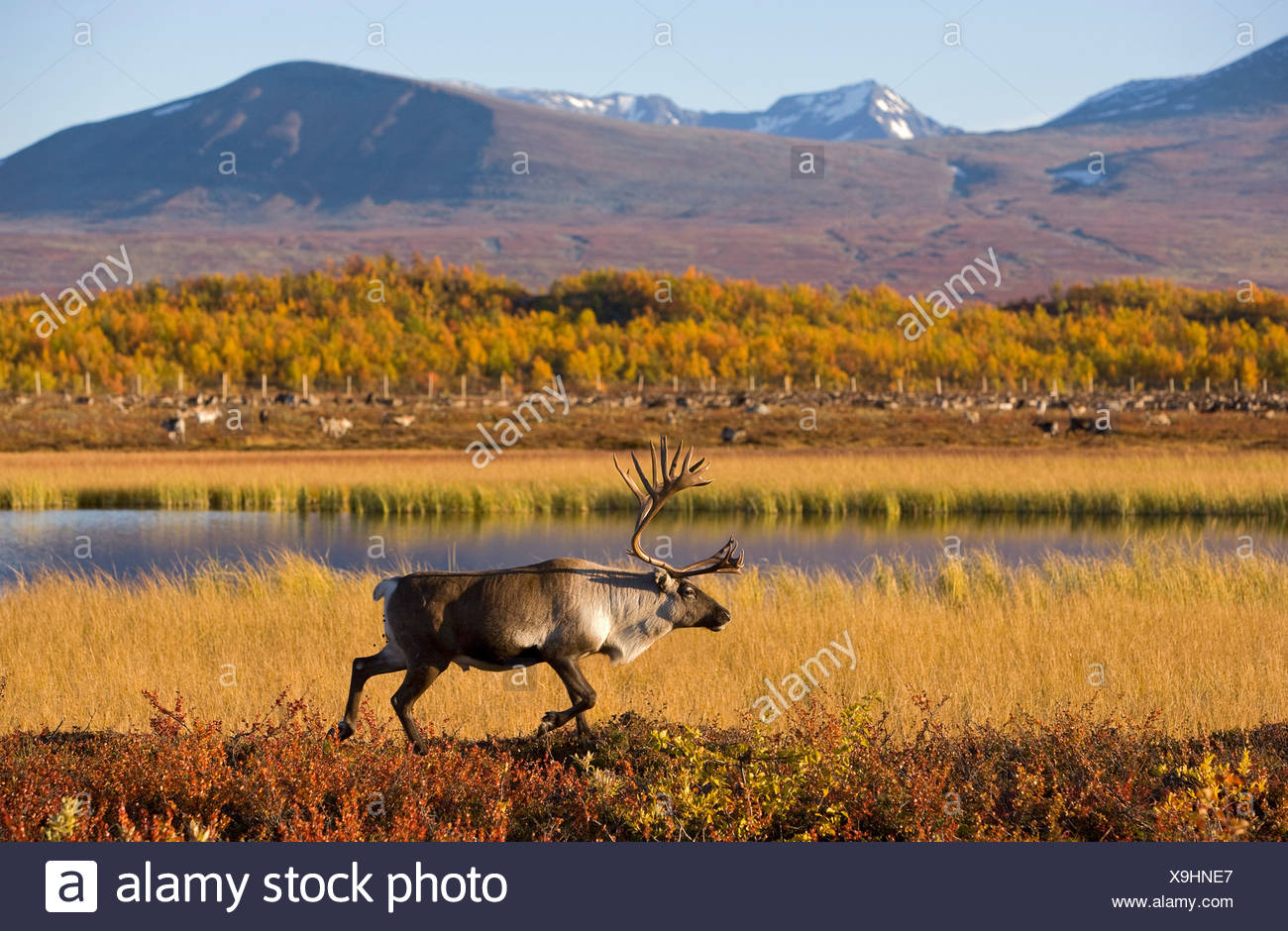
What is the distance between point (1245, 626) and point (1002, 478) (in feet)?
59.7

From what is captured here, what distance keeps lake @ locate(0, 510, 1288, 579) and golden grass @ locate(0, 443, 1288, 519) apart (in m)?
1.12

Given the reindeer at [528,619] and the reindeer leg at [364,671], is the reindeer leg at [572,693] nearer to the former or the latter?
the reindeer at [528,619]

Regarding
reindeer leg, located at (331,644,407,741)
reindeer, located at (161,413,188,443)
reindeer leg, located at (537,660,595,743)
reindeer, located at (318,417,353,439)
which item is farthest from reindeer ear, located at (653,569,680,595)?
reindeer, located at (318,417,353,439)

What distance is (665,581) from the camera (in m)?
7.75

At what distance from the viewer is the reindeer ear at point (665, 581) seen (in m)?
7.73

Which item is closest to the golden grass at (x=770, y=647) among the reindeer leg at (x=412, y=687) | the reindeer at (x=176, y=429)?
the reindeer leg at (x=412, y=687)

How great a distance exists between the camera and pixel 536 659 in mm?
7582

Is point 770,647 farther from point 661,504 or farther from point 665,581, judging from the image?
point 665,581

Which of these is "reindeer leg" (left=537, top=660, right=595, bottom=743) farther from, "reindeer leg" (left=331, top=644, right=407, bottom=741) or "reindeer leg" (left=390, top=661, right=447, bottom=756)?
"reindeer leg" (left=331, top=644, right=407, bottom=741)

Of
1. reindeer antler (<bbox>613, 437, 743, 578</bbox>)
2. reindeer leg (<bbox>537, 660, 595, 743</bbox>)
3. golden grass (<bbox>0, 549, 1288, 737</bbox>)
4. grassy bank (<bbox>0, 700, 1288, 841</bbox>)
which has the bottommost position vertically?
golden grass (<bbox>0, 549, 1288, 737</bbox>)

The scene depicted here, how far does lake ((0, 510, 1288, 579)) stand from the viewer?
21797mm

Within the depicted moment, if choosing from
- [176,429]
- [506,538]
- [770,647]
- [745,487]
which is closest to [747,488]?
[745,487]

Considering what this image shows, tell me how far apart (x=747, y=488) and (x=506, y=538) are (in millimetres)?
7522

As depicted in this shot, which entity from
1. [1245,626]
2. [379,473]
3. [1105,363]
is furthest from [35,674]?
[1105,363]
